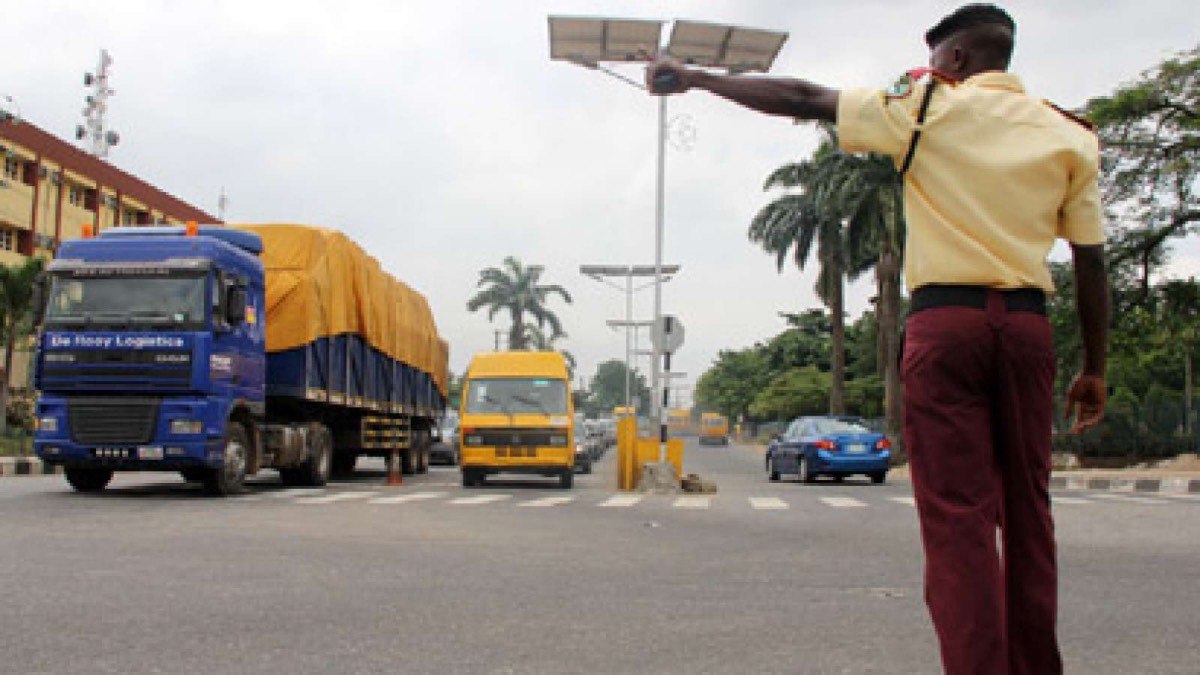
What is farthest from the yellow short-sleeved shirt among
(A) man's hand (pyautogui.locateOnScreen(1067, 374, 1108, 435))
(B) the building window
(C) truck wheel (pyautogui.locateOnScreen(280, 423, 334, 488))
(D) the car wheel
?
(B) the building window

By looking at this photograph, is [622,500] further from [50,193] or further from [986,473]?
[50,193]

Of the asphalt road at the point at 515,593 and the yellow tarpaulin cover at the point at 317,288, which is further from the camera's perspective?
the yellow tarpaulin cover at the point at 317,288

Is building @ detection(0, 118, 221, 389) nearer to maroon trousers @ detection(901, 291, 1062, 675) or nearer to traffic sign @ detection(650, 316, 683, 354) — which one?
traffic sign @ detection(650, 316, 683, 354)

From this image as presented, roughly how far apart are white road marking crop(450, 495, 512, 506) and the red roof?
31251 millimetres

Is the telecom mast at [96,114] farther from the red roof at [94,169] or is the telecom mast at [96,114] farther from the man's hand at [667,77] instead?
the man's hand at [667,77]

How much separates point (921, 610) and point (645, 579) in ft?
A: 5.85

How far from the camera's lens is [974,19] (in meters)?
3.37

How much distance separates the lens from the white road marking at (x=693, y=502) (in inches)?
584

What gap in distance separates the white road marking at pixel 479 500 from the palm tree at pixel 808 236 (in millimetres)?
27633

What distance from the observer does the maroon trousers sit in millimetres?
3062

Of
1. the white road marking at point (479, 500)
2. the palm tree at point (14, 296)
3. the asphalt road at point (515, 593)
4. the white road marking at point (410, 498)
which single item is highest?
the palm tree at point (14, 296)

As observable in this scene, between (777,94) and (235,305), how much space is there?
11.8 metres

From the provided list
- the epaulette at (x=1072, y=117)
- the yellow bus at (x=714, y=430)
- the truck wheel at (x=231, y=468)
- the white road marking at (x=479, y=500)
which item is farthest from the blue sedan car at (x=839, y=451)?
the yellow bus at (x=714, y=430)

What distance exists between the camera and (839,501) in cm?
1612
